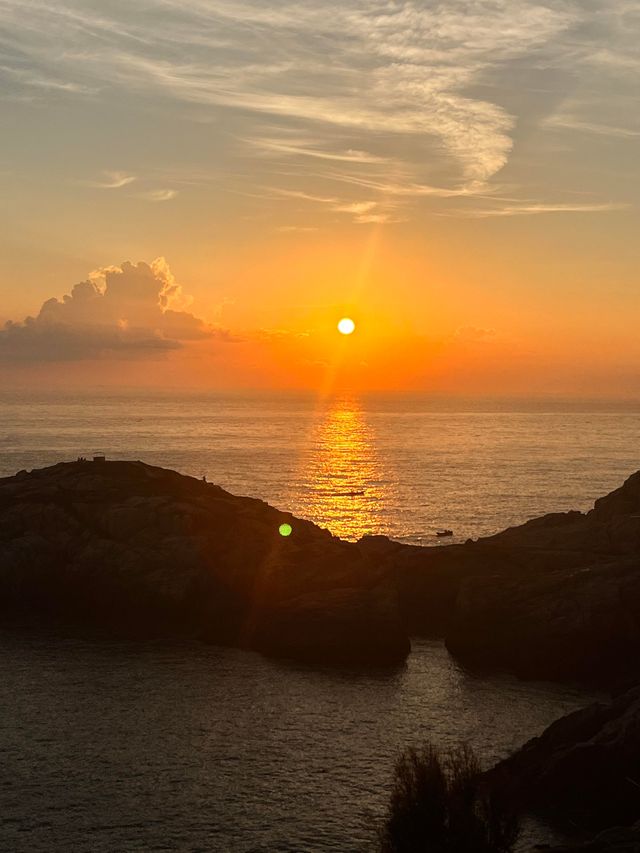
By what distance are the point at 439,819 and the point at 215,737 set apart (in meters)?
18.8

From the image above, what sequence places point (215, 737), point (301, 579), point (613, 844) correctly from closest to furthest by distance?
1. point (613, 844)
2. point (215, 737)
3. point (301, 579)

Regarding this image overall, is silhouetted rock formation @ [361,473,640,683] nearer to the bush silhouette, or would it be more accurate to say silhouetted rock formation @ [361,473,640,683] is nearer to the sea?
the sea

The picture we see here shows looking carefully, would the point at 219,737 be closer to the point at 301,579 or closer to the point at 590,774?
the point at 590,774

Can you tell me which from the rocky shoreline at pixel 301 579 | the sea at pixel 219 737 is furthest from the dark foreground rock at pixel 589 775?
the rocky shoreline at pixel 301 579

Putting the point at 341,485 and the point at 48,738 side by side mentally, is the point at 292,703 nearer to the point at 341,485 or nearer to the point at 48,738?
the point at 48,738

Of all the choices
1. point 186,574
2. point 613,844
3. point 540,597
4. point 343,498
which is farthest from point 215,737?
point 343,498

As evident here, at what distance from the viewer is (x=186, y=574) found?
2682 inches

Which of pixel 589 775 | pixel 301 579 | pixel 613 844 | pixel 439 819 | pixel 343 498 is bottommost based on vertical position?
pixel 589 775

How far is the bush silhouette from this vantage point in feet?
98.1

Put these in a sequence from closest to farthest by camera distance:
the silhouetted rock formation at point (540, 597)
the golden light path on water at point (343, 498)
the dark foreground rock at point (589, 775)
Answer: the dark foreground rock at point (589, 775)
the silhouetted rock formation at point (540, 597)
the golden light path on water at point (343, 498)

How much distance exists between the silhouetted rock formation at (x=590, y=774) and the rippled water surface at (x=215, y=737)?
195 cm

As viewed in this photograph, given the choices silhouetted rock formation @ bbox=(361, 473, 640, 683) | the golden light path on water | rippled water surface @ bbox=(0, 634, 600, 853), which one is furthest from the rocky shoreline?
the golden light path on water

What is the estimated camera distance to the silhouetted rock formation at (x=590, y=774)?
3697 centimetres

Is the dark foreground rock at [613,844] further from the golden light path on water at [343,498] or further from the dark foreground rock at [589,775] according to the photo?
the golden light path on water at [343,498]
